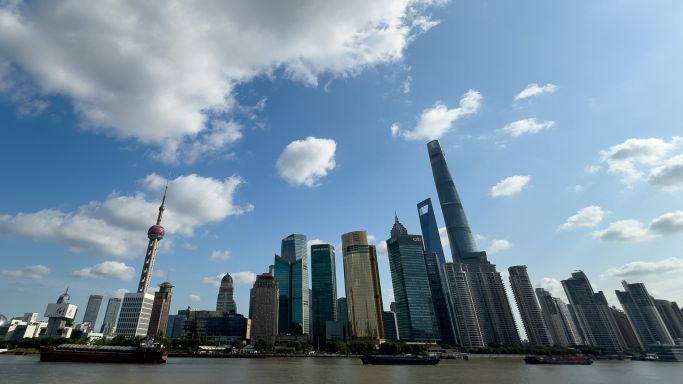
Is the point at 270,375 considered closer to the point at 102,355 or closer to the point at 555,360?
the point at 102,355

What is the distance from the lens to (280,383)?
217 feet

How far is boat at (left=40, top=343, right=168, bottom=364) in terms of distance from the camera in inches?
4963

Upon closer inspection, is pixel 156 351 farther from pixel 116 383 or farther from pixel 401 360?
pixel 401 360

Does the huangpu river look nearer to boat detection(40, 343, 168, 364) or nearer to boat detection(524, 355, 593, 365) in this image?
boat detection(40, 343, 168, 364)

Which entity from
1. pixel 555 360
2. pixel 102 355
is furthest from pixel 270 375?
pixel 555 360

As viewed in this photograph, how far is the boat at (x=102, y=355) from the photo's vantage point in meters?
126

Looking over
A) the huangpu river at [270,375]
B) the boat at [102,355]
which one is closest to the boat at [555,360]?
the huangpu river at [270,375]

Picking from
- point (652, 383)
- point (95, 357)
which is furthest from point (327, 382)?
point (95, 357)

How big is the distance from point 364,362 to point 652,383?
98.6 metres

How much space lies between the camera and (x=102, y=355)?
12750cm

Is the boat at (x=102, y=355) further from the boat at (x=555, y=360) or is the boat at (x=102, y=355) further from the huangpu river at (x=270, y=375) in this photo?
the boat at (x=555, y=360)

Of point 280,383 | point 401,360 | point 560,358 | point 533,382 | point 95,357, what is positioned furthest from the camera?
point 560,358

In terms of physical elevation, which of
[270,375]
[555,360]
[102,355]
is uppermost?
[102,355]

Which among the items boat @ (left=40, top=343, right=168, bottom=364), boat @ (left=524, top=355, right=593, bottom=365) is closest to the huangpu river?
boat @ (left=40, top=343, right=168, bottom=364)
